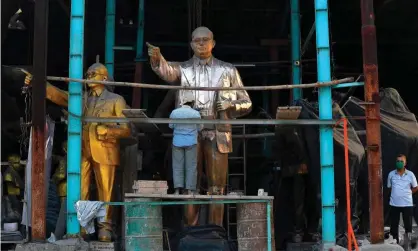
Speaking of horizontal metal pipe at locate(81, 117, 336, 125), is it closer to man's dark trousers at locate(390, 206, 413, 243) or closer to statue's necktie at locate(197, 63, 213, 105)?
statue's necktie at locate(197, 63, 213, 105)

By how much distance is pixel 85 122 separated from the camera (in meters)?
8.77

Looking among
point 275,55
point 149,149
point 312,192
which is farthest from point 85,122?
point 275,55

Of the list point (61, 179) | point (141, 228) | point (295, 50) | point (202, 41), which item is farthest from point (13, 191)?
point (295, 50)

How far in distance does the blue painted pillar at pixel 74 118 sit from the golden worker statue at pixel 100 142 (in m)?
0.35

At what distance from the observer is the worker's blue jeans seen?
8641 mm

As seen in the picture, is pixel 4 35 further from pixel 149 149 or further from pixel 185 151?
pixel 185 151

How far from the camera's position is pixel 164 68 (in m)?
9.22

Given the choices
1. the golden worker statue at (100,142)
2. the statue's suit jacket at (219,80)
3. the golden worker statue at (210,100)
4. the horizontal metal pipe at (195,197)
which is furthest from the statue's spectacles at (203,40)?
the horizontal metal pipe at (195,197)

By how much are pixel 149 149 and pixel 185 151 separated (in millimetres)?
2845

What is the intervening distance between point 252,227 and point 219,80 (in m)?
2.27

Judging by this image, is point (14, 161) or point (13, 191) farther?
point (14, 161)

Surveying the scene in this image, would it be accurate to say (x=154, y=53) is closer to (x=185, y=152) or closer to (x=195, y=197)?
(x=185, y=152)

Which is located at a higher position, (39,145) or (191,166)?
(39,145)

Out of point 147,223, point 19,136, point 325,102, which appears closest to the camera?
point 147,223
